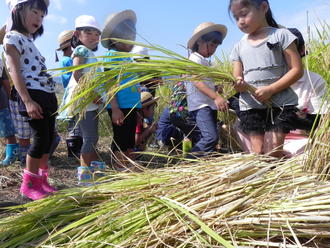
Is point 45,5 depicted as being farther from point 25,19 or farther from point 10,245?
point 10,245

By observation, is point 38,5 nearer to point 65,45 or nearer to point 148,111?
point 65,45

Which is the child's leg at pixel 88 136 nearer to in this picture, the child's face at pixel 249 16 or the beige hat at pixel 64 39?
the child's face at pixel 249 16

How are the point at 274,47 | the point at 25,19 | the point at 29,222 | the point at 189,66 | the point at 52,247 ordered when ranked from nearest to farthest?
the point at 52,247
the point at 29,222
the point at 189,66
the point at 274,47
the point at 25,19

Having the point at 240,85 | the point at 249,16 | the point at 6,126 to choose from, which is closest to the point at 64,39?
the point at 6,126

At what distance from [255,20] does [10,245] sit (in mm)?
1660

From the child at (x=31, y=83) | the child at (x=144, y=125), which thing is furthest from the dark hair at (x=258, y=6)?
the child at (x=144, y=125)

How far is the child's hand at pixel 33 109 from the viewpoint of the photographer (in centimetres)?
199

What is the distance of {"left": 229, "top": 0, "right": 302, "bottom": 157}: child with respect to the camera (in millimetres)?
1825

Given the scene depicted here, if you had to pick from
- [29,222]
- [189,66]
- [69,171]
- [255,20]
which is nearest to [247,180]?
[189,66]

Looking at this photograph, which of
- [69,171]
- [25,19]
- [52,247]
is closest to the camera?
[52,247]

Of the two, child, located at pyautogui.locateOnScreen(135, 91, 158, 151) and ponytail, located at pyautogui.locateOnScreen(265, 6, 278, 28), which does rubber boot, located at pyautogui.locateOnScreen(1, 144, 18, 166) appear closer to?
child, located at pyautogui.locateOnScreen(135, 91, 158, 151)

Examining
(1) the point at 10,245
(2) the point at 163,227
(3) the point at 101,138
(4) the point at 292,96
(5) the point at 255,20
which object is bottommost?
(3) the point at 101,138

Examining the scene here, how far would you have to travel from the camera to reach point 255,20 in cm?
189

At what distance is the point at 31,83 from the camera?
208cm
